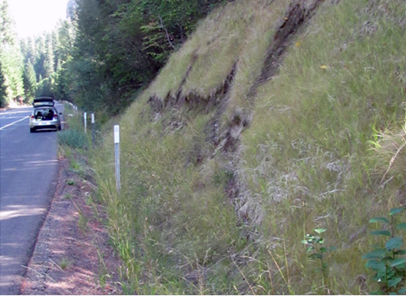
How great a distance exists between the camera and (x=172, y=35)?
20.2 m

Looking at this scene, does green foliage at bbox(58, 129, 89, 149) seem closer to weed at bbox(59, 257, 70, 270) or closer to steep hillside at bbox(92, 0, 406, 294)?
steep hillside at bbox(92, 0, 406, 294)

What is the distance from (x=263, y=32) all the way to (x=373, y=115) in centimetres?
525

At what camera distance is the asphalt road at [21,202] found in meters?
5.73

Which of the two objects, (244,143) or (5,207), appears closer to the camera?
(244,143)

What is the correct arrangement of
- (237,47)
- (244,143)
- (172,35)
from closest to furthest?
(244,143) → (237,47) → (172,35)

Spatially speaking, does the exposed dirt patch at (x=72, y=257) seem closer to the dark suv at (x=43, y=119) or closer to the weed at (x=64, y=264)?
the weed at (x=64, y=264)

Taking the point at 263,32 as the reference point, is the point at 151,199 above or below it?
below

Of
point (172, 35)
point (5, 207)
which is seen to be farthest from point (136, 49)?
point (5, 207)

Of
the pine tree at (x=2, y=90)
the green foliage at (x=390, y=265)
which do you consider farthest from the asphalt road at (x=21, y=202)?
the pine tree at (x=2, y=90)

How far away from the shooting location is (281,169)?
561cm

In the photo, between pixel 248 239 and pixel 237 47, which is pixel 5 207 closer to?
pixel 248 239

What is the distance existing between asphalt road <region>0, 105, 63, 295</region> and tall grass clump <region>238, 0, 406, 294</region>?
9.58 feet

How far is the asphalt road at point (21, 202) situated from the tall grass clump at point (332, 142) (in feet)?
9.58

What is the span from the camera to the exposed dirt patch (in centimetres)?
513
